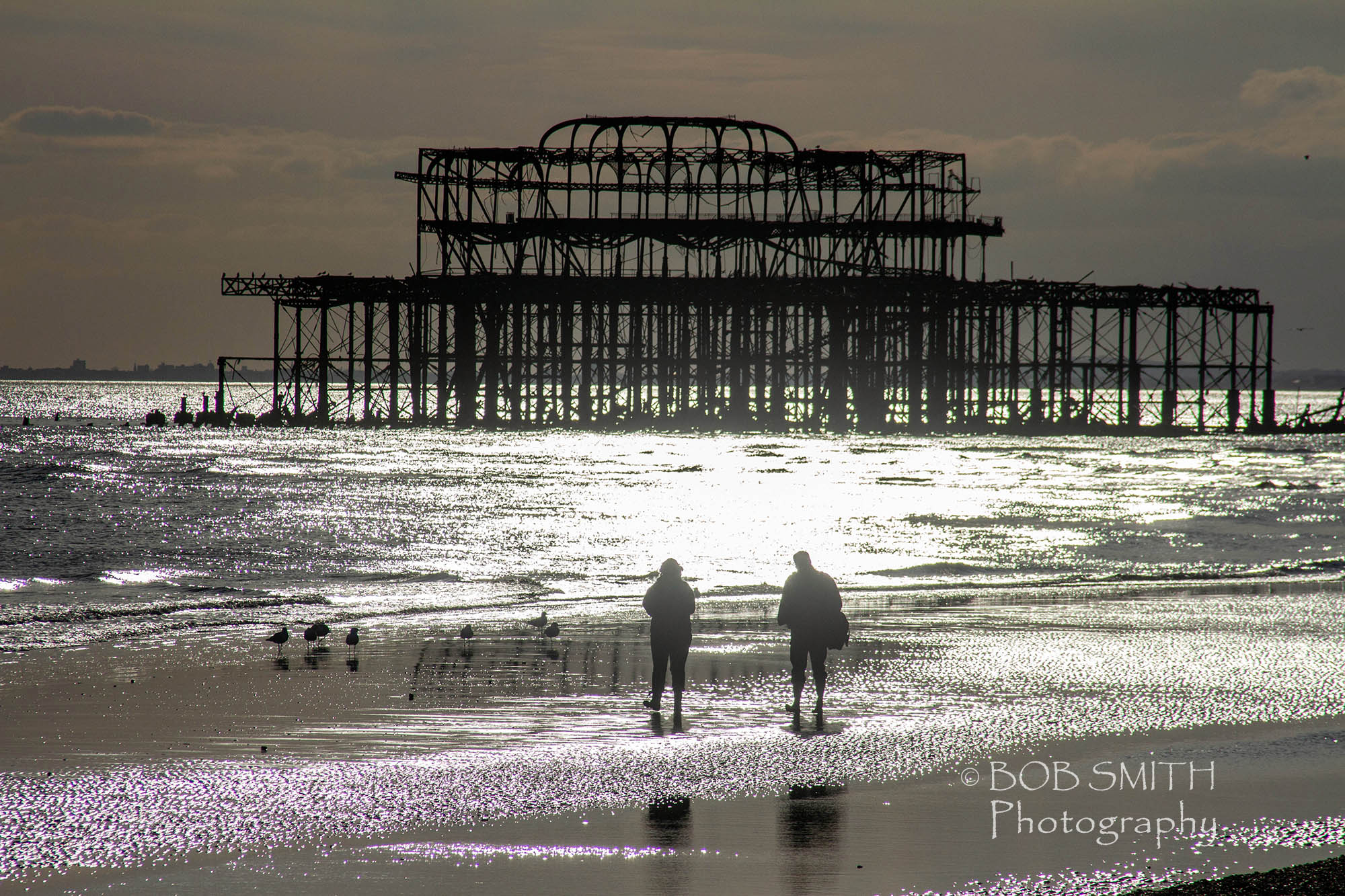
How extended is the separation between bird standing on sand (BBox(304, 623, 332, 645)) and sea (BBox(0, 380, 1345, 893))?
2.20ft

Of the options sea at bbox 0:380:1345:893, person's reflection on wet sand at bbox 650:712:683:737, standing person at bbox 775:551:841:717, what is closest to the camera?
sea at bbox 0:380:1345:893

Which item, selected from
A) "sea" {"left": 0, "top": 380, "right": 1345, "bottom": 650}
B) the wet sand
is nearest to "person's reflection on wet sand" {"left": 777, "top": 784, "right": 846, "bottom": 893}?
the wet sand

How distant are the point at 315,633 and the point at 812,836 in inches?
425

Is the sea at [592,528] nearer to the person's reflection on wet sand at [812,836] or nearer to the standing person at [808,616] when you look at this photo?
the standing person at [808,616]

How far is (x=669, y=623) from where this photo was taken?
1388 cm

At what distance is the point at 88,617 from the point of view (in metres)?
21.8

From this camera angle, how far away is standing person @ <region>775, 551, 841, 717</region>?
44.5 ft

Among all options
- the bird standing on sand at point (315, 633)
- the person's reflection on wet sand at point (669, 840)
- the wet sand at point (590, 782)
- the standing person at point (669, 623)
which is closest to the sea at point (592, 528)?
the bird standing on sand at point (315, 633)

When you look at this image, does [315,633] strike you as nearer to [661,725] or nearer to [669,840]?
[661,725]

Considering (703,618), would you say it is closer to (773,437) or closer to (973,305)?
(973,305)

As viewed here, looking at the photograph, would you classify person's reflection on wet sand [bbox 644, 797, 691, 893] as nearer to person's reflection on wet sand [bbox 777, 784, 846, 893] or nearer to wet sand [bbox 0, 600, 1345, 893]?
wet sand [bbox 0, 600, 1345, 893]

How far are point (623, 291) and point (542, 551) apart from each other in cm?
4269

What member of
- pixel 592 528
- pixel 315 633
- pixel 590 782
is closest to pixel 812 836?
pixel 590 782

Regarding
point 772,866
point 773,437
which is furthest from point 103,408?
point 772,866
